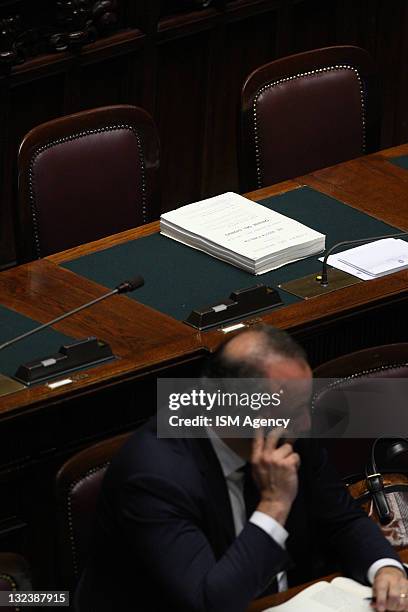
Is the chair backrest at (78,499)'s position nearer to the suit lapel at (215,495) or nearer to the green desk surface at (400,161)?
the suit lapel at (215,495)

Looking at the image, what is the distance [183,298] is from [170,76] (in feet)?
6.66

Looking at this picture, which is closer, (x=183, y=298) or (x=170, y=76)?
(x=183, y=298)

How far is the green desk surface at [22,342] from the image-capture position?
3816 millimetres

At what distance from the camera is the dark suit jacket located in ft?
9.55

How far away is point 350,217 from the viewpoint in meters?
4.61

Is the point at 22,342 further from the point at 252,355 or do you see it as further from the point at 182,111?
the point at 182,111

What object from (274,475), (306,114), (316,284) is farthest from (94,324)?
(306,114)

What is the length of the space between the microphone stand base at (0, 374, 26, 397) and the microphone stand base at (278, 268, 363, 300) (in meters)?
0.83

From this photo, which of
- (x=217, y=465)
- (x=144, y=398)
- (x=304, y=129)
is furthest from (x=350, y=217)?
(x=217, y=465)

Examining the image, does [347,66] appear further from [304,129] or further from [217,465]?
[217,465]

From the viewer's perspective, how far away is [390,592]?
3.00m

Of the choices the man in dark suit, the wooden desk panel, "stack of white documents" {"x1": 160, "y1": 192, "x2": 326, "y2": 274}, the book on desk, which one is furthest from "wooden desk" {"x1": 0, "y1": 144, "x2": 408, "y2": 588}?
the book on desk

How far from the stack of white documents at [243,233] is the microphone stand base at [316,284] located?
10cm

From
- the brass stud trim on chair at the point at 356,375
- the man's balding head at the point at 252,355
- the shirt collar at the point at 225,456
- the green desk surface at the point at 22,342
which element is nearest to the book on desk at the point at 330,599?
the shirt collar at the point at 225,456
